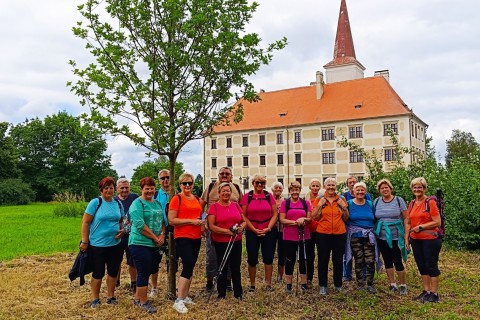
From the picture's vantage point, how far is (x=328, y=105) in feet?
156

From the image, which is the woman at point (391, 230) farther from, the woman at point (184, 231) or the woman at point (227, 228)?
the woman at point (184, 231)

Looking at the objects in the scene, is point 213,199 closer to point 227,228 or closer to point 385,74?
point 227,228

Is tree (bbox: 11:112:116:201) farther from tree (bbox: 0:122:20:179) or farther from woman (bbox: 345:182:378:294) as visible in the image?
woman (bbox: 345:182:378:294)

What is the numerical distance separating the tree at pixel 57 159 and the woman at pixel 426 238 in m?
49.2

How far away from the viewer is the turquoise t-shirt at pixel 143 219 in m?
5.65

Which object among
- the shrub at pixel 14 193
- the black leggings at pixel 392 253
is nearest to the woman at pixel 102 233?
the black leggings at pixel 392 253

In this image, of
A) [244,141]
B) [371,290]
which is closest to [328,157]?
[244,141]

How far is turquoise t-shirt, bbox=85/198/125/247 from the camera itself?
19.0 ft

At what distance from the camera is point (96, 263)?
5848mm

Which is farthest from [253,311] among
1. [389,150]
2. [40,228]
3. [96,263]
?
[389,150]

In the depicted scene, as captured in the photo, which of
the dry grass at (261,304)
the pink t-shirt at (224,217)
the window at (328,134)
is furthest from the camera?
the window at (328,134)

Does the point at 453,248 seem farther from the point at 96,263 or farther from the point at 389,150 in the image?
the point at 389,150

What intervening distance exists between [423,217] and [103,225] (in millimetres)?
4434

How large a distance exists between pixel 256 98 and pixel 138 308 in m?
3.58
